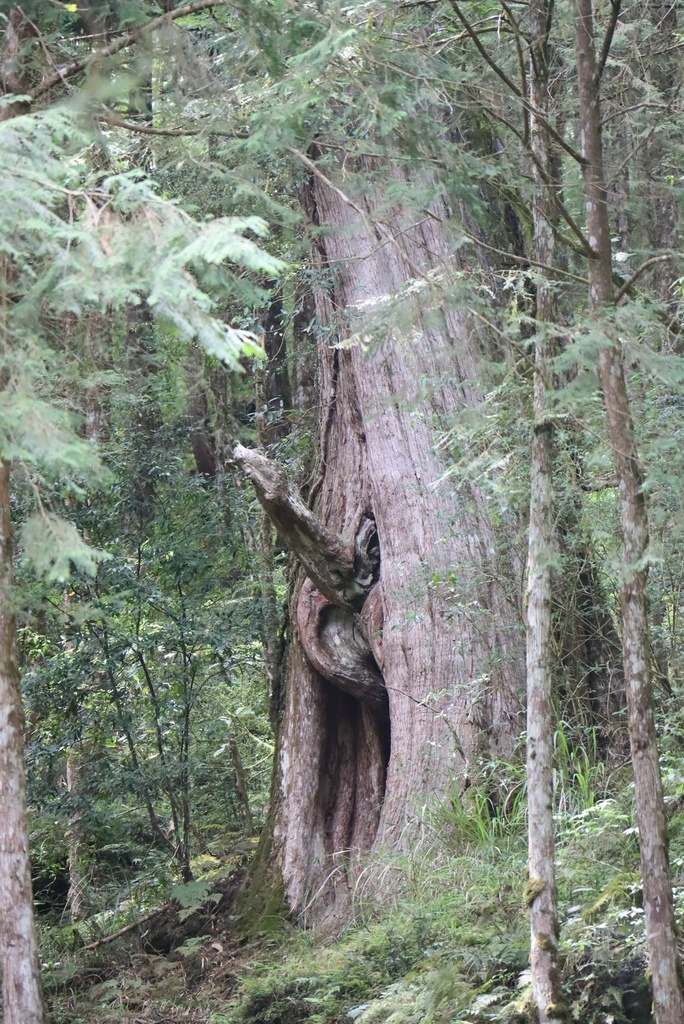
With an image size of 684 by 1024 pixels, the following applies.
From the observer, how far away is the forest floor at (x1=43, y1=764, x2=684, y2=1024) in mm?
5566

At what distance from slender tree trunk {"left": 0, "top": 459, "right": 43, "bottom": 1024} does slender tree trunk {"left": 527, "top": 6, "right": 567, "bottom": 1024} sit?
364cm

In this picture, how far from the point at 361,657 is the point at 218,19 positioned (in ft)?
17.9

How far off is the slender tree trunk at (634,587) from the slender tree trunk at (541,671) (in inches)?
12.7

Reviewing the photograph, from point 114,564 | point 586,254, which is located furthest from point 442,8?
point 114,564

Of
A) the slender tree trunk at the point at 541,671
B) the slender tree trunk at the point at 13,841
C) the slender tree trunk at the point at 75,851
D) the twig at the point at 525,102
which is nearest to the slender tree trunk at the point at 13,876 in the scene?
the slender tree trunk at the point at 13,841

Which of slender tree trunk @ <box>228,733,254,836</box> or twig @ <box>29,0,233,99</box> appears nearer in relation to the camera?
twig @ <box>29,0,233,99</box>

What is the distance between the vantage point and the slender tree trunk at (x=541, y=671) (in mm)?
5078

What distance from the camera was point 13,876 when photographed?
704 centimetres

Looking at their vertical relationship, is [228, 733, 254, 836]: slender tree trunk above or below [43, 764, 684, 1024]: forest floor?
above

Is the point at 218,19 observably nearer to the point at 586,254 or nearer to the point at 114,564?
the point at 586,254

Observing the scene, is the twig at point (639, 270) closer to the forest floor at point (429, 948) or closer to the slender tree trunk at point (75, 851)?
the forest floor at point (429, 948)

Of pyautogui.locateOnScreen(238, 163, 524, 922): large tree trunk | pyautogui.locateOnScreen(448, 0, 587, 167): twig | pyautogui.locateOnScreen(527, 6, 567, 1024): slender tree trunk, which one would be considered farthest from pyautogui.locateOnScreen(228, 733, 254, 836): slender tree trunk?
pyautogui.locateOnScreen(448, 0, 587, 167): twig

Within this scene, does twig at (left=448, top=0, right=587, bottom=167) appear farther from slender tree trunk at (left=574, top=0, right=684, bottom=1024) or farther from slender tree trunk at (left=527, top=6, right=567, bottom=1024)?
slender tree trunk at (left=527, top=6, right=567, bottom=1024)

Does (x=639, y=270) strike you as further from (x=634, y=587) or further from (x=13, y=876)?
(x=13, y=876)
